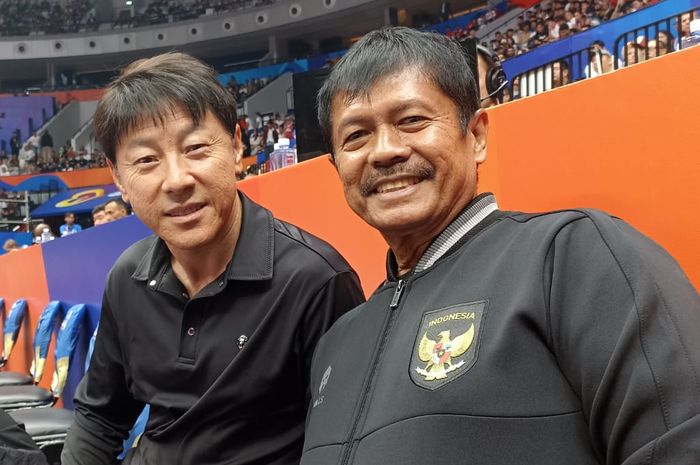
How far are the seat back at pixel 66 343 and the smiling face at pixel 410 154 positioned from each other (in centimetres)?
340

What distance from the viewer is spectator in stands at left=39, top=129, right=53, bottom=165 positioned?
19109 mm

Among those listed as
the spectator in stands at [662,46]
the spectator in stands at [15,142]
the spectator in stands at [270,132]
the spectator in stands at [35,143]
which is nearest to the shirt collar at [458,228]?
the spectator in stands at [662,46]

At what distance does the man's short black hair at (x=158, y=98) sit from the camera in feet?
4.50

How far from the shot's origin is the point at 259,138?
14.6 m

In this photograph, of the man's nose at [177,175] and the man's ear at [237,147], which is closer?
the man's nose at [177,175]

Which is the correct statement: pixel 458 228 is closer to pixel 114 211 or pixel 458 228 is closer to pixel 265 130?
pixel 114 211

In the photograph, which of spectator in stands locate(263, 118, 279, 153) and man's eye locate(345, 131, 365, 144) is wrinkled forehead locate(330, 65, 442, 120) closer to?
man's eye locate(345, 131, 365, 144)

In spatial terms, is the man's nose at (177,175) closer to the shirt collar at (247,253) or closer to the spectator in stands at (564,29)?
the shirt collar at (247,253)

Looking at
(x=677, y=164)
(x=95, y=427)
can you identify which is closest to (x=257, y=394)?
(x=95, y=427)

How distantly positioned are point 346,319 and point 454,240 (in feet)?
0.85

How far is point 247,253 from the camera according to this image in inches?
55.4

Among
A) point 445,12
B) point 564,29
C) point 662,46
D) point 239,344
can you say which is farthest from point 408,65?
point 445,12

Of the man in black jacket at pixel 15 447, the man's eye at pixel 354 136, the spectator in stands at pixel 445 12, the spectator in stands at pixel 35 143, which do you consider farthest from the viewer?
the spectator in stands at pixel 35 143

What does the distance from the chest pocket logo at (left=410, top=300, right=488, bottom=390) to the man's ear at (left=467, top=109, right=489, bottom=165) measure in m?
0.32
